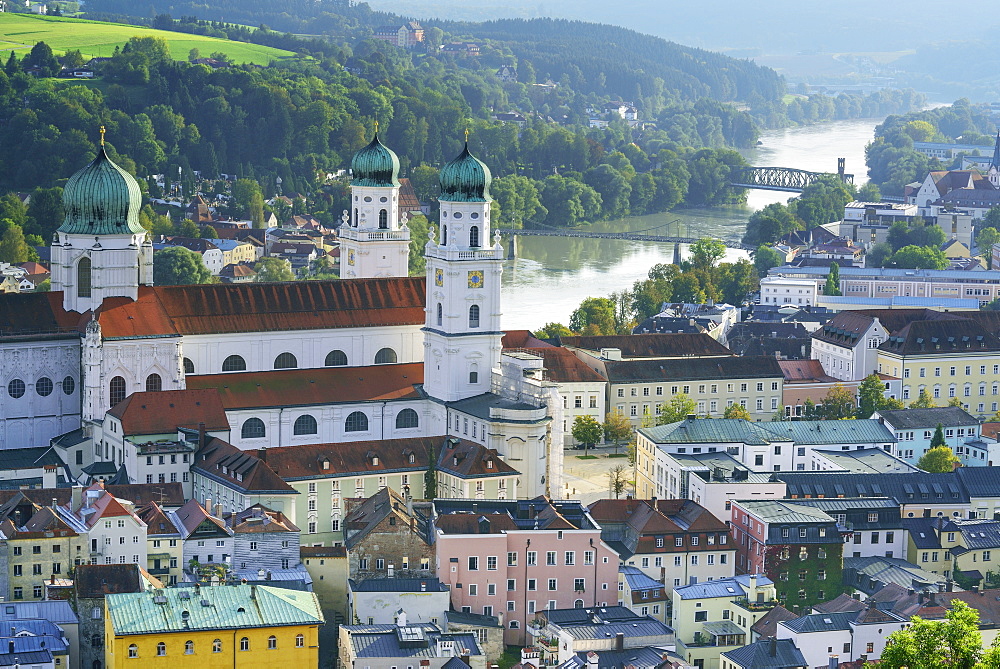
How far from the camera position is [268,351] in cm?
6353

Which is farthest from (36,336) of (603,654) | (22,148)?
(22,148)

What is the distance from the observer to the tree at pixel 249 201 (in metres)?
119

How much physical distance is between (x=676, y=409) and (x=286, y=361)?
1389 centimetres

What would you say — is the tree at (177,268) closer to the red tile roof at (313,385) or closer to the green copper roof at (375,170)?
the green copper roof at (375,170)

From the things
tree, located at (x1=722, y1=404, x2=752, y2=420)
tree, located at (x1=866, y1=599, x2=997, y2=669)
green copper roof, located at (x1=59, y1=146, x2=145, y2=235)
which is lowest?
tree, located at (x1=722, y1=404, x2=752, y2=420)

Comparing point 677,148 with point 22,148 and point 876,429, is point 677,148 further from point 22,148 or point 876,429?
point 876,429

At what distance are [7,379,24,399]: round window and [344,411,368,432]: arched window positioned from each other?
29.1ft

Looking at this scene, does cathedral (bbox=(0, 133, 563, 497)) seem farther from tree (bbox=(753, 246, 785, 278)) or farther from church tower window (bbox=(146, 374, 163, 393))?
tree (bbox=(753, 246, 785, 278))

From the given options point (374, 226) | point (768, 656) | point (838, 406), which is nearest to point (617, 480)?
point (838, 406)

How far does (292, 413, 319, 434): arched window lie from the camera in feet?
206

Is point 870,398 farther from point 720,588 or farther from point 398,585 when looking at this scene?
point 398,585

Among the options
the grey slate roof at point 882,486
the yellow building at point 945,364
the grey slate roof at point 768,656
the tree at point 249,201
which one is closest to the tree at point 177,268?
the tree at point 249,201

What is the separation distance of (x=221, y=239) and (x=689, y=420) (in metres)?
49.6

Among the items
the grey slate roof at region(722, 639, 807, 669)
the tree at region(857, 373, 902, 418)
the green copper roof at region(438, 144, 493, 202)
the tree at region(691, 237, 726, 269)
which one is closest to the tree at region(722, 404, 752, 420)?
the tree at region(857, 373, 902, 418)
